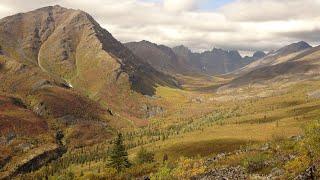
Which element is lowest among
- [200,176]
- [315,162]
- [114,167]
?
[114,167]

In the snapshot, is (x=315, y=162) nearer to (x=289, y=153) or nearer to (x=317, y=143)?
(x=317, y=143)

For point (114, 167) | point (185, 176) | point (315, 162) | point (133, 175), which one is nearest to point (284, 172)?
point (315, 162)

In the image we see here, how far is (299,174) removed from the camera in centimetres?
7650

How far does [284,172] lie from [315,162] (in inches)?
296

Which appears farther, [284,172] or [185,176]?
[185,176]

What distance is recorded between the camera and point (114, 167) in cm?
16150

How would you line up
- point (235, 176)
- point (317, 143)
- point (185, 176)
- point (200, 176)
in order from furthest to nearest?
point (185, 176)
point (200, 176)
point (235, 176)
point (317, 143)

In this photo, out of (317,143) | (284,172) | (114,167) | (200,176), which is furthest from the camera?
(114,167)

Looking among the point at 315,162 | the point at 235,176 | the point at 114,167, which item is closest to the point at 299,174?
the point at 315,162

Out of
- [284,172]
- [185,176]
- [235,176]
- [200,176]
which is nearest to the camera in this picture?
[284,172]

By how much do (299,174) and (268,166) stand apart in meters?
18.9

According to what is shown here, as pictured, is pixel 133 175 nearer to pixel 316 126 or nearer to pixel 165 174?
pixel 165 174

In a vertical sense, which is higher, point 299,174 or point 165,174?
point 299,174

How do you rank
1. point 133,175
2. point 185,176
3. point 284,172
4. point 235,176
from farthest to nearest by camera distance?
point 133,175
point 185,176
point 235,176
point 284,172
